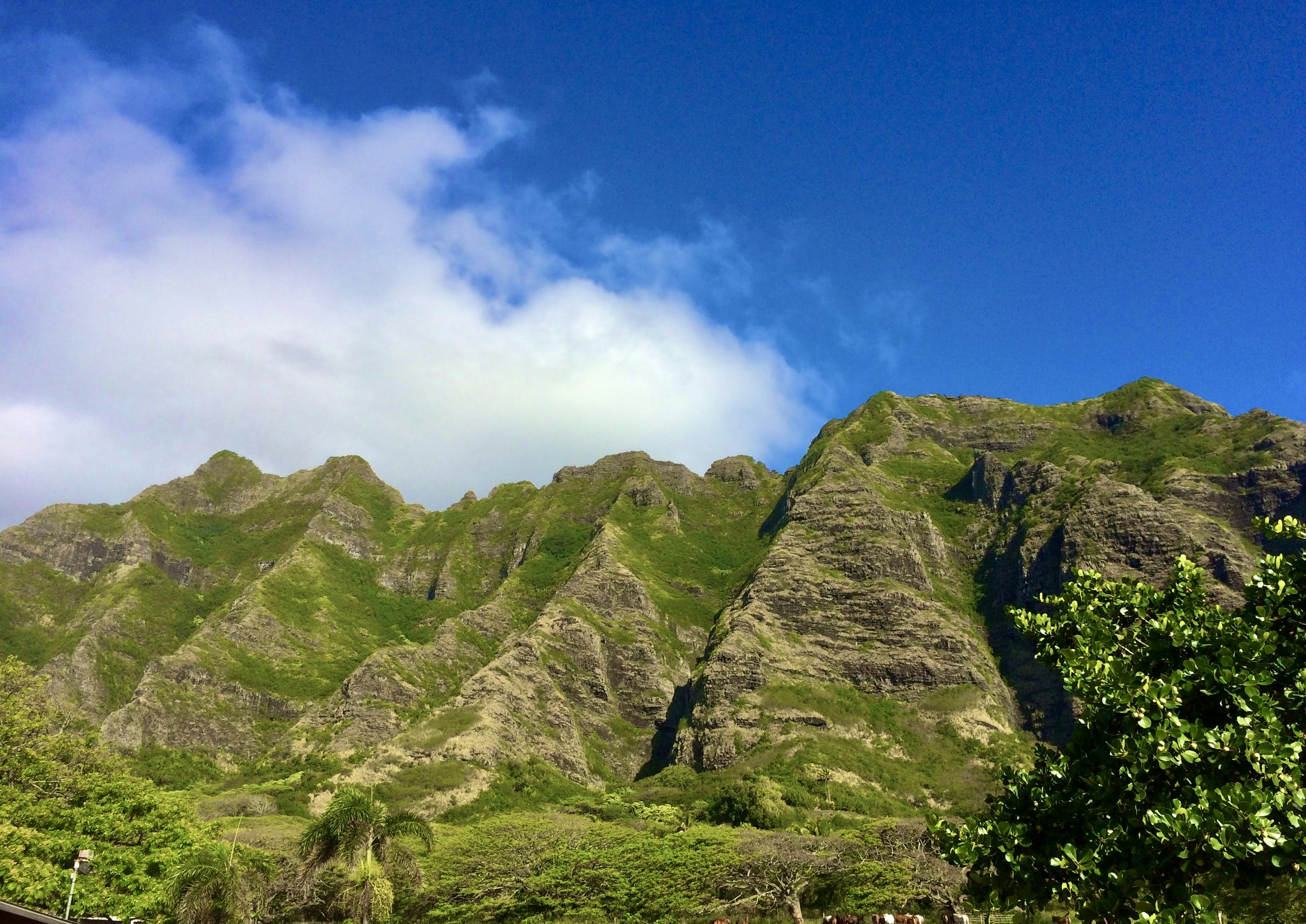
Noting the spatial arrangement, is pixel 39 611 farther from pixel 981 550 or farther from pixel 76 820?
pixel 981 550

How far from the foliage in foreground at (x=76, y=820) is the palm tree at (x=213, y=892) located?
3.11 ft

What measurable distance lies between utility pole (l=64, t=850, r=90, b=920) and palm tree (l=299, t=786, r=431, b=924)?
10.2 m

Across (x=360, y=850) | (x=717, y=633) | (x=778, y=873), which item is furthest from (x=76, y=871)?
(x=717, y=633)

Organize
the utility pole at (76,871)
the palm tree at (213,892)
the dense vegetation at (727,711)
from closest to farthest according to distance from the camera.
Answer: the dense vegetation at (727,711)
the utility pole at (76,871)
the palm tree at (213,892)

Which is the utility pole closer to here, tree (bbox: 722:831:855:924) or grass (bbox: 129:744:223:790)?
tree (bbox: 722:831:855:924)

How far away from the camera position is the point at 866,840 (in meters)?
68.6

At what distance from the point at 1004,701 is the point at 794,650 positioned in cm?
3350

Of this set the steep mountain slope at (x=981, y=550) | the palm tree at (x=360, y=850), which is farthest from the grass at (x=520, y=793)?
the palm tree at (x=360, y=850)

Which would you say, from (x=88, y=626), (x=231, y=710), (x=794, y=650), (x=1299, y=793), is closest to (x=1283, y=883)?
(x=1299, y=793)

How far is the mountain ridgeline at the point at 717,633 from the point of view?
4638 inches

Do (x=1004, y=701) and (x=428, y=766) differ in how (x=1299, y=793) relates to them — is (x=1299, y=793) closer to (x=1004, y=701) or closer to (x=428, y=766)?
(x=428, y=766)

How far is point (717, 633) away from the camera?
5674 inches

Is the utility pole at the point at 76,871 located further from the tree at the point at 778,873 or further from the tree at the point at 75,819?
the tree at the point at 778,873

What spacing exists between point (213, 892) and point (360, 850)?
24.5ft
